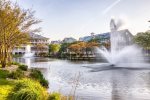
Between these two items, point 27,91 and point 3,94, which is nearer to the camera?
point 27,91

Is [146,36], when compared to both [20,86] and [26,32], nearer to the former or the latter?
[26,32]

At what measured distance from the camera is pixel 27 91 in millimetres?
11539

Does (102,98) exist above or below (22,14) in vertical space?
below

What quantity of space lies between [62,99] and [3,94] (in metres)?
4.29

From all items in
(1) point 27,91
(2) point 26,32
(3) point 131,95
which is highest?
(2) point 26,32

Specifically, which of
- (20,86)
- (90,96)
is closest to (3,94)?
(20,86)

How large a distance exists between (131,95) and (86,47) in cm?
10313

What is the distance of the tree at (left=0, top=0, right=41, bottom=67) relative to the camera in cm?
3169

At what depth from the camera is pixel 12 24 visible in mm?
32344

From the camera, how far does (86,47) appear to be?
124 m

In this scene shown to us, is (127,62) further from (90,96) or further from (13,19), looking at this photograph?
(90,96)

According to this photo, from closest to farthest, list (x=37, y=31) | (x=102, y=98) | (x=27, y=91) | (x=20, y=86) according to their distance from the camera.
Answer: (x=27, y=91) → (x=20, y=86) → (x=102, y=98) → (x=37, y=31)

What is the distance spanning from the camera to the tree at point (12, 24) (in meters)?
Result: 31.7

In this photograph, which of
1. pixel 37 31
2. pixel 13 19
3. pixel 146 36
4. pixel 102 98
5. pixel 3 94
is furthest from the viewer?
pixel 146 36
